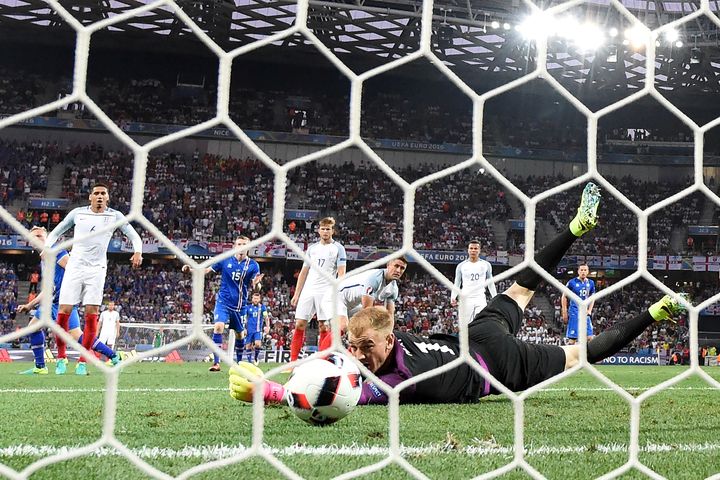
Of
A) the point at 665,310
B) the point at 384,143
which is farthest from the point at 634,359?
the point at 665,310

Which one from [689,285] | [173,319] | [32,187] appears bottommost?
[173,319]

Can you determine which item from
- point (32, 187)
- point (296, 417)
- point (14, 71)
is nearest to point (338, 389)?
point (296, 417)

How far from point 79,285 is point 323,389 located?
11.3 ft

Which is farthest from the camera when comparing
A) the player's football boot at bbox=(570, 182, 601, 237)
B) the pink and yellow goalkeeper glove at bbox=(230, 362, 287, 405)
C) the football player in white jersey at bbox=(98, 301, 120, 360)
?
the football player in white jersey at bbox=(98, 301, 120, 360)

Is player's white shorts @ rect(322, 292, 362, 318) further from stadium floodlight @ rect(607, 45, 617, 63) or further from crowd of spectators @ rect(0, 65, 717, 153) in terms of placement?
stadium floodlight @ rect(607, 45, 617, 63)

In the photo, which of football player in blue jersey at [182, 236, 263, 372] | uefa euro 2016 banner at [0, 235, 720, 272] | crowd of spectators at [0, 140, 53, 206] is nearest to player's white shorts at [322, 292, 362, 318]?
football player in blue jersey at [182, 236, 263, 372]

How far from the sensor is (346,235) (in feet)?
64.9

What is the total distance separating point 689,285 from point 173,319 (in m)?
15.3

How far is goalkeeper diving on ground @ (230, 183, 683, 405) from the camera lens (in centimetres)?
281

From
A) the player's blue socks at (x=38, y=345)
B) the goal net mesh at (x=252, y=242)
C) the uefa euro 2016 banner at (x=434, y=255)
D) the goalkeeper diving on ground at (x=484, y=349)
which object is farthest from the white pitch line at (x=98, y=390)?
the uefa euro 2016 banner at (x=434, y=255)

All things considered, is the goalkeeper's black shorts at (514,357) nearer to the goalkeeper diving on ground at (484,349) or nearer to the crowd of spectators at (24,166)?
the goalkeeper diving on ground at (484,349)

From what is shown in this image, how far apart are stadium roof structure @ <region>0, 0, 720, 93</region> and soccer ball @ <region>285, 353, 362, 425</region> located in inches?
580

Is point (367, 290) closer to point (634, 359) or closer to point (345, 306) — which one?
point (345, 306)

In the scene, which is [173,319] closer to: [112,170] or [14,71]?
[112,170]
